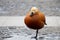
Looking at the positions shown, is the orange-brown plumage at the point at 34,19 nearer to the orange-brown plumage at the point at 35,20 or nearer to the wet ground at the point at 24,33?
the orange-brown plumage at the point at 35,20

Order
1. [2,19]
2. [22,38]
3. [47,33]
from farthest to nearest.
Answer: [2,19], [47,33], [22,38]

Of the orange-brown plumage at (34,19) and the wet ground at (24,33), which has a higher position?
the orange-brown plumage at (34,19)

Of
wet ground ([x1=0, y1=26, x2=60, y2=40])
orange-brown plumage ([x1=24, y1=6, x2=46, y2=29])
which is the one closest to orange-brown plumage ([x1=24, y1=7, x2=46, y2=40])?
orange-brown plumage ([x1=24, y1=6, x2=46, y2=29])

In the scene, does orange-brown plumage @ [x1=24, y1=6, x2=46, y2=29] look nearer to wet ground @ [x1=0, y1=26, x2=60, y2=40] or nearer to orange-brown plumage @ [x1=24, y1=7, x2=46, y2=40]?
orange-brown plumage @ [x1=24, y1=7, x2=46, y2=40]

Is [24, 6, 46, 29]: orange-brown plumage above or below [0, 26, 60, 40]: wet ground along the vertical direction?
above

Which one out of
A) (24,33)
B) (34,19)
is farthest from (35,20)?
(24,33)

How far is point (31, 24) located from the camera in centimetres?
559

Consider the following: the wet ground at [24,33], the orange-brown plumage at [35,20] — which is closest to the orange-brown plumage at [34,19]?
the orange-brown plumage at [35,20]

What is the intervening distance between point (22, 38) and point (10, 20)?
217 centimetres

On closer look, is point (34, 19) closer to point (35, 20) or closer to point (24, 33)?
point (35, 20)

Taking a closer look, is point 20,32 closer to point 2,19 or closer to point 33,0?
point 2,19

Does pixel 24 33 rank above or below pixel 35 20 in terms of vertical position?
below

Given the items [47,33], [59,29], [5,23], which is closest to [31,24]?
[47,33]

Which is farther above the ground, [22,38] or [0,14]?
[0,14]
